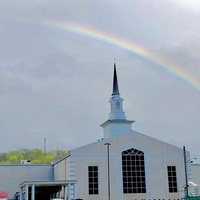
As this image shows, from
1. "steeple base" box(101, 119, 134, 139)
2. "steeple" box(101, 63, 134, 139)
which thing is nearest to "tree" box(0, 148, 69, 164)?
"steeple" box(101, 63, 134, 139)

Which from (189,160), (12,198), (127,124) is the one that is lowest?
(12,198)

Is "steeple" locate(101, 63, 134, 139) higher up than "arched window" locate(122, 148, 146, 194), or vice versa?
"steeple" locate(101, 63, 134, 139)

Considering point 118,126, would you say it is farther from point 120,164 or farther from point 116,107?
point 120,164

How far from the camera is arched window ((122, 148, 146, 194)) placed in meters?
37.8

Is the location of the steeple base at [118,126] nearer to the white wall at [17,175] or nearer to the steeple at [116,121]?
the steeple at [116,121]

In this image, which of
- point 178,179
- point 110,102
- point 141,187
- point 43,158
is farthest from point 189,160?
point 43,158

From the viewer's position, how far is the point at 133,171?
38312mm

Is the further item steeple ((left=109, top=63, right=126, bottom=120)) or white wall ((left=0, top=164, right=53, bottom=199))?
steeple ((left=109, top=63, right=126, bottom=120))

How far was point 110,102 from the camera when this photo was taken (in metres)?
47.3

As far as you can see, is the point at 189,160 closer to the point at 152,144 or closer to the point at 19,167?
the point at 152,144

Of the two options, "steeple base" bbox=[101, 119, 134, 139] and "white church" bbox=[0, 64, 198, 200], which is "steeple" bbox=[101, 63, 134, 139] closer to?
"steeple base" bbox=[101, 119, 134, 139]

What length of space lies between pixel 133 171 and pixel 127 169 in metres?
0.69

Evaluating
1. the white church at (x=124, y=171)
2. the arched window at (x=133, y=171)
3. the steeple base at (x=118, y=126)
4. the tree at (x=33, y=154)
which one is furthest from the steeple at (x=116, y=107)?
the tree at (x=33, y=154)

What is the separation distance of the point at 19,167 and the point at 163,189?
16922 mm
